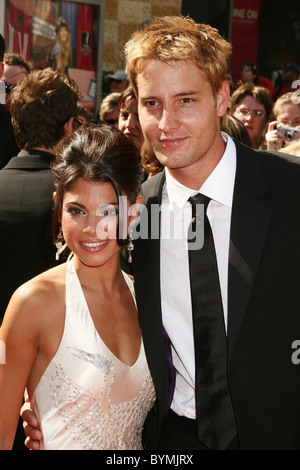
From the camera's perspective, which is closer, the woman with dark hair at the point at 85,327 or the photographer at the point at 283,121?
the woman with dark hair at the point at 85,327

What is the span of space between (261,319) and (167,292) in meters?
0.32

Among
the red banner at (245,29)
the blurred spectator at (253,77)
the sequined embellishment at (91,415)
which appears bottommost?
the sequined embellishment at (91,415)

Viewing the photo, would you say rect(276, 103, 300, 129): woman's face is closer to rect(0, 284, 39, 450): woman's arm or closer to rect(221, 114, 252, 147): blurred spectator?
rect(221, 114, 252, 147): blurred spectator

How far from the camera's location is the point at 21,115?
3.12m

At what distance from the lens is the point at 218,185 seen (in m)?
2.16

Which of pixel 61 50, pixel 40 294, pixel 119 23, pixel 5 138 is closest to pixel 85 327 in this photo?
pixel 40 294

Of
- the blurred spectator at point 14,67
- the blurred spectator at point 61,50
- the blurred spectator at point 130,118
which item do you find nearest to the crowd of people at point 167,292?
the blurred spectator at point 130,118

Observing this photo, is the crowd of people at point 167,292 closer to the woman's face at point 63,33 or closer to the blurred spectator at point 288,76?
the woman's face at point 63,33

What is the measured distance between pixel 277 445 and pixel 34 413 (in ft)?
2.38

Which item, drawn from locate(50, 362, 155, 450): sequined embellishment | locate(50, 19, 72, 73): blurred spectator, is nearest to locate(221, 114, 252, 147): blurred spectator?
locate(50, 362, 155, 450): sequined embellishment

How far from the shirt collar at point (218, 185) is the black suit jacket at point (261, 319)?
46 mm

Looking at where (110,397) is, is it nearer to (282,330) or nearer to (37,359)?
(37,359)

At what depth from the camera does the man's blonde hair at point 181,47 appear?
219 centimetres
